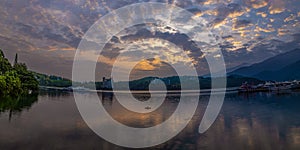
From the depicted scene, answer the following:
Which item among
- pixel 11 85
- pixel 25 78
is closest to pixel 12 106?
pixel 11 85

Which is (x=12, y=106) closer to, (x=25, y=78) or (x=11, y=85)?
(x=11, y=85)

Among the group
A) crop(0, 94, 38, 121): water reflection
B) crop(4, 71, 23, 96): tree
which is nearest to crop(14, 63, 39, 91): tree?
crop(4, 71, 23, 96): tree

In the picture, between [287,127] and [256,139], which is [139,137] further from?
[287,127]

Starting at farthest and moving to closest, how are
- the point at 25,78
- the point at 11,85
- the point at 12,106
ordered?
the point at 25,78
the point at 11,85
the point at 12,106

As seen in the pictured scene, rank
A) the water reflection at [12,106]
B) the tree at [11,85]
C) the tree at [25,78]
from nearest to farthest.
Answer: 1. the water reflection at [12,106]
2. the tree at [11,85]
3. the tree at [25,78]

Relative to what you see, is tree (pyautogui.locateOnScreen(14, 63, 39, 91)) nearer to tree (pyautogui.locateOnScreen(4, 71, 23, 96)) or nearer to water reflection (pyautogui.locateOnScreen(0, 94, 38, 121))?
tree (pyautogui.locateOnScreen(4, 71, 23, 96))

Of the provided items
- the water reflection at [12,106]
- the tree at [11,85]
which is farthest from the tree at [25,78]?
the water reflection at [12,106]

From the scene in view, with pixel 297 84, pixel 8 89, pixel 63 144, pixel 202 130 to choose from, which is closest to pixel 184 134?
pixel 202 130

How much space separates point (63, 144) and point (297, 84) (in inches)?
4134

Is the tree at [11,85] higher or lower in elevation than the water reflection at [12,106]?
higher

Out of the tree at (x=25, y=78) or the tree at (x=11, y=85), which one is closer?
the tree at (x=11, y=85)

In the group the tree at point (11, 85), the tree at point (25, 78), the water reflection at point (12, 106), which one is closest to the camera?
the water reflection at point (12, 106)

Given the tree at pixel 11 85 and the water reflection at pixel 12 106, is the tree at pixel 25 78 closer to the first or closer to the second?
the tree at pixel 11 85

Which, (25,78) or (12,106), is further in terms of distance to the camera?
(25,78)
